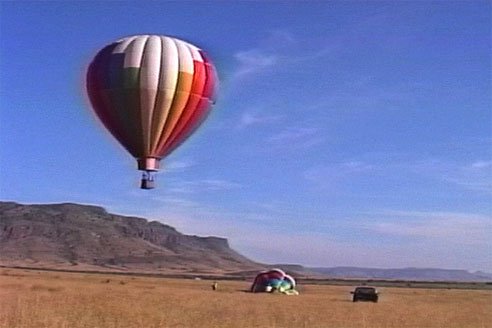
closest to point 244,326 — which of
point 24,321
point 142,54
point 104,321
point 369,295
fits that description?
point 104,321

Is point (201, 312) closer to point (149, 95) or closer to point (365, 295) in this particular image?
point (149, 95)

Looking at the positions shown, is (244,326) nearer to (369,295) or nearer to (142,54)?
(142,54)

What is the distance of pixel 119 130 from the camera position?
33.8 meters

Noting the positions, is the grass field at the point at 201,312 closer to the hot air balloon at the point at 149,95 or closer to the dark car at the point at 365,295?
the hot air balloon at the point at 149,95

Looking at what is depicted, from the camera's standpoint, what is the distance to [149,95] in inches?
1309

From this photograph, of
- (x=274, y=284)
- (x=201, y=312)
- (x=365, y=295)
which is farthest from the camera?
(x=274, y=284)

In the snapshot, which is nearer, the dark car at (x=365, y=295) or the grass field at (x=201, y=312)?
the grass field at (x=201, y=312)

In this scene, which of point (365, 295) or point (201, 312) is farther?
point (365, 295)

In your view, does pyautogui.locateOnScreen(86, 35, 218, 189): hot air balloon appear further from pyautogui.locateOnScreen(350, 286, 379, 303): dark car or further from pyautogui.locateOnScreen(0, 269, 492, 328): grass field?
pyautogui.locateOnScreen(350, 286, 379, 303): dark car

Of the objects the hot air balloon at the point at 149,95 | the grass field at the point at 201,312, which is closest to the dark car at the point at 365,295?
A: the grass field at the point at 201,312

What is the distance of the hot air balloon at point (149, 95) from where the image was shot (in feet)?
109

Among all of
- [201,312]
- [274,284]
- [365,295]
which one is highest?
[274,284]

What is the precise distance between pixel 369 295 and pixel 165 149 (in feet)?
103

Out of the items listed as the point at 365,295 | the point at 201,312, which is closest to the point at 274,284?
the point at 365,295
